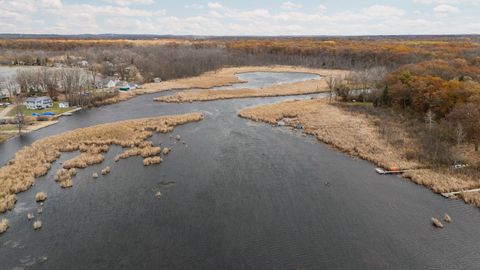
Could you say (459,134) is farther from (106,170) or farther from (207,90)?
(207,90)

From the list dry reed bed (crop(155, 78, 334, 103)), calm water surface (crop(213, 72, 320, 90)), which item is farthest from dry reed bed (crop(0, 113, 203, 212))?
calm water surface (crop(213, 72, 320, 90))

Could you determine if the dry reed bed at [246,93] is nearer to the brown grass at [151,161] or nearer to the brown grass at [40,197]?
the brown grass at [151,161]

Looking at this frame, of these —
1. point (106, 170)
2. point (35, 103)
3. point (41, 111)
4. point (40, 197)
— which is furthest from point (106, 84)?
point (40, 197)

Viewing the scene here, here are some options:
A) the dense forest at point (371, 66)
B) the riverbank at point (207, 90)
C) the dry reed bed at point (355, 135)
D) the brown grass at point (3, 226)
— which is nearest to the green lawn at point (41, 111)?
the riverbank at point (207, 90)

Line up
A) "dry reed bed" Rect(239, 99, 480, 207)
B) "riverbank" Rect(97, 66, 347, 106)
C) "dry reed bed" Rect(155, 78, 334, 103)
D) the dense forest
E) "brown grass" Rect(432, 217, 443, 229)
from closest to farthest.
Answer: "brown grass" Rect(432, 217, 443, 229) < "dry reed bed" Rect(239, 99, 480, 207) < the dense forest < "dry reed bed" Rect(155, 78, 334, 103) < "riverbank" Rect(97, 66, 347, 106)

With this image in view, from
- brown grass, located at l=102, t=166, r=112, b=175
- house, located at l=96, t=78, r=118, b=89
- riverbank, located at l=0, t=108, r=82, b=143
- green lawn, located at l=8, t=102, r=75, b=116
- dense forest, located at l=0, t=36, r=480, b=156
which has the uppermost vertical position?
dense forest, located at l=0, t=36, r=480, b=156

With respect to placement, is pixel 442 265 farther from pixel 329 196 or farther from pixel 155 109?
pixel 155 109

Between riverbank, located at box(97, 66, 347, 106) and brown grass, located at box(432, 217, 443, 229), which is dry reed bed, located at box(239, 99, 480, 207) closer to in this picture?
brown grass, located at box(432, 217, 443, 229)
